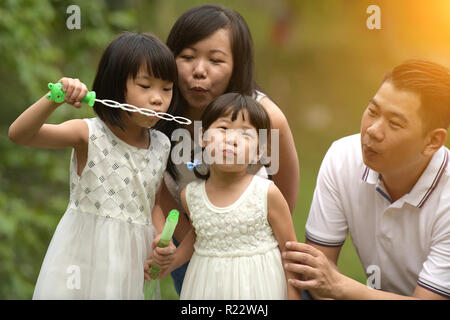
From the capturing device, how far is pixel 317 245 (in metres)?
1.97

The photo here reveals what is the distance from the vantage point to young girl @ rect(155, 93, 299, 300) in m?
1.65

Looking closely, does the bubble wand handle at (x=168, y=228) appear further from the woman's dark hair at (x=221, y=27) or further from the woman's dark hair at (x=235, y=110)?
the woman's dark hair at (x=221, y=27)

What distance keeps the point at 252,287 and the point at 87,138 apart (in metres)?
0.61

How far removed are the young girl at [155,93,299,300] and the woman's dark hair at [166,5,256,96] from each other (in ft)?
0.83

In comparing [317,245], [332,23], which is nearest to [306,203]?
[332,23]

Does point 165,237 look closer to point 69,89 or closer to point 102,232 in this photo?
point 102,232

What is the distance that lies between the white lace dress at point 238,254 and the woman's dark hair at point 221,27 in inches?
16.2

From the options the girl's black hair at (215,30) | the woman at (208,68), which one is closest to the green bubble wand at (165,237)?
the woman at (208,68)

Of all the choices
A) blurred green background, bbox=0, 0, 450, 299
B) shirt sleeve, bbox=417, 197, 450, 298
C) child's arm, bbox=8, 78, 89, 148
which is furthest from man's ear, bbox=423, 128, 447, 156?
blurred green background, bbox=0, 0, 450, 299

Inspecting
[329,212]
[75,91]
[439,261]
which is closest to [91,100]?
[75,91]

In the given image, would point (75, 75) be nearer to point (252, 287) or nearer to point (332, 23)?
point (252, 287)

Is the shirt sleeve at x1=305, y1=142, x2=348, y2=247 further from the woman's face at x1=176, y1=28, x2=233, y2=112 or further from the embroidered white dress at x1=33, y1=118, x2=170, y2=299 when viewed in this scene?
the embroidered white dress at x1=33, y1=118, x2=170, y2=299

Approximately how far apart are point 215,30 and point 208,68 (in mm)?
126

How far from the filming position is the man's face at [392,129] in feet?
5.65
